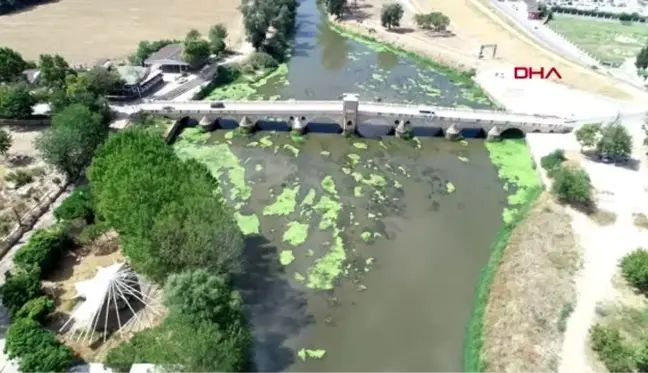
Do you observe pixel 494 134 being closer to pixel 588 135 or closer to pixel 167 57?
pixel 588 135

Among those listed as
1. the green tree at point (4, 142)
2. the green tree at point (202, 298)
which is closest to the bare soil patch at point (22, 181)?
the green tree at point (4, 142)

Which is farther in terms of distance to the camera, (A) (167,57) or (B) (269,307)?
(A) (167,57)

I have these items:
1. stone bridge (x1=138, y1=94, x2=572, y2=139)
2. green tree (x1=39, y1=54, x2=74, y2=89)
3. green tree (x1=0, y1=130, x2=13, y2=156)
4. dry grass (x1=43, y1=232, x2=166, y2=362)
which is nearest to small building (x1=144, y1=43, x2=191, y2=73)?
stone bridge (x1=138, y1=94, x2=572, y2=139)

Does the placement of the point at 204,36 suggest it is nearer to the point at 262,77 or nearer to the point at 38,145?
the point at 262,77

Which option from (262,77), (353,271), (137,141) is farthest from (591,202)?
(262,77)

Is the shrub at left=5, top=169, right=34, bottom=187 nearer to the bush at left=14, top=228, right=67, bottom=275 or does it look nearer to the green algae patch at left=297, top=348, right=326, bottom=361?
the bush at left=14, top=228, right=67, bottom=275

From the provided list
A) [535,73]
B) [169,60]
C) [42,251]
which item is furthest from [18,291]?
[535,73]
